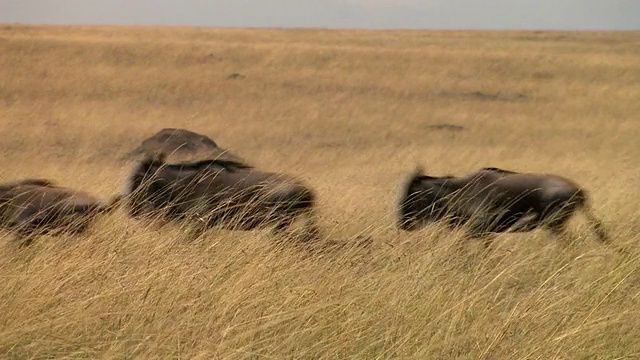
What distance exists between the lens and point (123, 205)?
6.53m

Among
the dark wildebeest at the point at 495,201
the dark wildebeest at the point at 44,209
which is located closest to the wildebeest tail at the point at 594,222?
the dark wildebeest at the point at 495,201

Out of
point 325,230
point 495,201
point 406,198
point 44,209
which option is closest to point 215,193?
point 325,230

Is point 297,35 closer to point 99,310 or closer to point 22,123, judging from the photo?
point 22,123

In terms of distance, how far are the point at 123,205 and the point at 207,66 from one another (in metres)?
26.0

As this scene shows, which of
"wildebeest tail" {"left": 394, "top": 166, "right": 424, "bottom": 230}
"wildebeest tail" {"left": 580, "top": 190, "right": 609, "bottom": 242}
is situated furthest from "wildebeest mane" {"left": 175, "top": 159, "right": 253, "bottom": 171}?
"wildebeest tail" {"left": 580, "top": 190, "right": 609, "bottom": 242}

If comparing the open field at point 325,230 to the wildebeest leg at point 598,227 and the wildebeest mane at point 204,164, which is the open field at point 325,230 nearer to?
the wildebeest leg at point 598,227

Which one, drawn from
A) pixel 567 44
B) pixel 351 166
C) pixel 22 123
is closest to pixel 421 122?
pixel 351 166

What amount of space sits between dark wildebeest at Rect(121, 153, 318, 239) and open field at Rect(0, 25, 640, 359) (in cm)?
39

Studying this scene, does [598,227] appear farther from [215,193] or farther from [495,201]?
[215,193]

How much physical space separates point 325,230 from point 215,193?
865 millimetres

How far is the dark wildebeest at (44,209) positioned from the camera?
6.04 m

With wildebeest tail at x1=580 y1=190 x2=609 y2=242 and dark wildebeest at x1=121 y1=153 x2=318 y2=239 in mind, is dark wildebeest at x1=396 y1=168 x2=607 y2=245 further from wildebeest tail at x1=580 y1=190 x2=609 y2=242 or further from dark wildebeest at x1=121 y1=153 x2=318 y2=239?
dark wildebeest at x1=121 y1=153 x2=318 y2=239

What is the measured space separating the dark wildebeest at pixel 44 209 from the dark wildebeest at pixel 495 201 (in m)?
2.16

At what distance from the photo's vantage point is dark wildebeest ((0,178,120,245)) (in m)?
6.04
